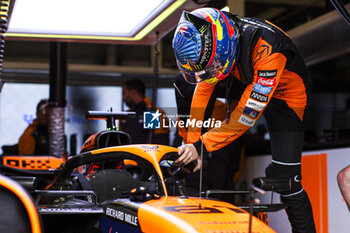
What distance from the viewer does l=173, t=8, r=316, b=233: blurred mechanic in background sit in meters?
1.86

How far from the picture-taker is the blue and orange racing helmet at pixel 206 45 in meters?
1.83

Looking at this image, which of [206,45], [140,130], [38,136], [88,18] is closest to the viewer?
[206,45]

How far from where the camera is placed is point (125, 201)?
5.08ft

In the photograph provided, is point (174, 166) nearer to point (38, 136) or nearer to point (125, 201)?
point (125, 201)

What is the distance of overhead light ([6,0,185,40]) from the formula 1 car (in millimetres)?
843

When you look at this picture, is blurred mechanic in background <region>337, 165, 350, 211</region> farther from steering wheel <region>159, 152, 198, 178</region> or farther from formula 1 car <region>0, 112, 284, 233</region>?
steering wheel <region>159, 152, 198, 178</region>

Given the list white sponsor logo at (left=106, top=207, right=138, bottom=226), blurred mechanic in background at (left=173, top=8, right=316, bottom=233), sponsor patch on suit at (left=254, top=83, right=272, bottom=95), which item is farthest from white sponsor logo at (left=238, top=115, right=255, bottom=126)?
white sponsor logo at (left=106, top=207, right=138, bottom=226)

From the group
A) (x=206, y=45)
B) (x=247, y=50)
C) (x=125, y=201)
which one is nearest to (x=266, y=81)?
(x=247, y=50)

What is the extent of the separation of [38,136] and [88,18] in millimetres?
1200

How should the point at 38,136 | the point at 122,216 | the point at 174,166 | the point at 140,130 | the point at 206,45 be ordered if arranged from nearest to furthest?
the point at 122,216 → the point at 206,45 → the point at 174,166 → the point at 140,130 → the point at 38,136

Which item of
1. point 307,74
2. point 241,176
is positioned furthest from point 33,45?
point 307,74

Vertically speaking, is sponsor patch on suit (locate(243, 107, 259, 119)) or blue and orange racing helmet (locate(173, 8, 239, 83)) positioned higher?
blue and orange racing helmet (locate(173, 8, 239, 83))

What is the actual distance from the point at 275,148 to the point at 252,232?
0.84 meters

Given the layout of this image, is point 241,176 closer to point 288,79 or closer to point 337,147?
point 337,147
